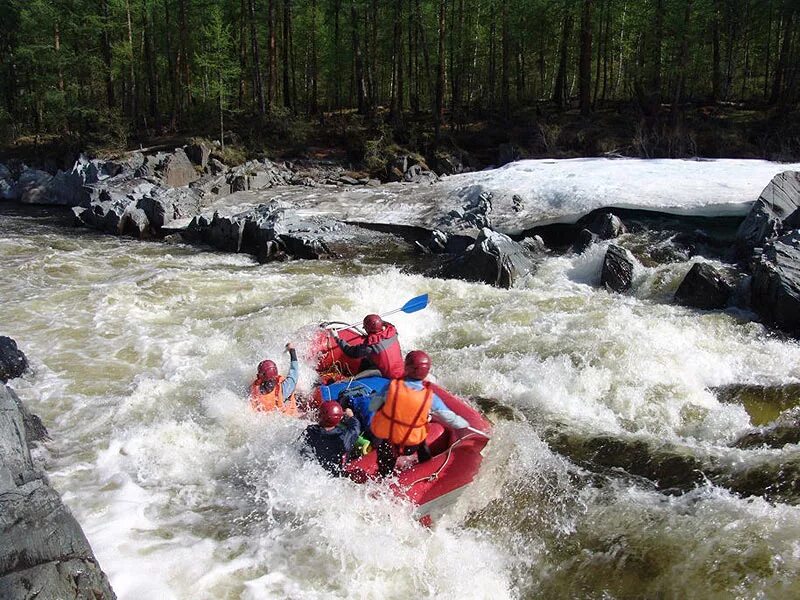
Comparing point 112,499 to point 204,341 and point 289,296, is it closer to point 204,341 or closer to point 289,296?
point 204,341

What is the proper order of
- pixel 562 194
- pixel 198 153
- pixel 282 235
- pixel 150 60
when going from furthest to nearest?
pixel 150 60 < pixel 198 153 < pixel 562 194 < pixel 282 235

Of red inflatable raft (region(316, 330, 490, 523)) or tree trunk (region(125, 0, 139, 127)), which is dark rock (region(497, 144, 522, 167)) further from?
red inflatable raft (region(316, 330, 490, 523))

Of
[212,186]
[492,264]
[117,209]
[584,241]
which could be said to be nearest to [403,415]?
[492,264]

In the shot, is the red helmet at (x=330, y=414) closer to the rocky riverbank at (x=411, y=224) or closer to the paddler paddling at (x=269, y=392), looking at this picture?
the paddler paddling at (x=269, y=392)

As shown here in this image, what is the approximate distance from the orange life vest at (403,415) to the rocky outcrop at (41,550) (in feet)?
7.07

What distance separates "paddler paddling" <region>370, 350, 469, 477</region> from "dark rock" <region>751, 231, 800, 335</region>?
6172 mm

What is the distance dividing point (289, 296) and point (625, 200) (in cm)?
752

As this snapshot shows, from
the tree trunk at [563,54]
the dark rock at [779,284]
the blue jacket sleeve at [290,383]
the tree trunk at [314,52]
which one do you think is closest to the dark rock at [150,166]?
the tree trunk at [314,52]

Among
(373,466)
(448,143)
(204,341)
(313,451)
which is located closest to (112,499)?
(313,451)

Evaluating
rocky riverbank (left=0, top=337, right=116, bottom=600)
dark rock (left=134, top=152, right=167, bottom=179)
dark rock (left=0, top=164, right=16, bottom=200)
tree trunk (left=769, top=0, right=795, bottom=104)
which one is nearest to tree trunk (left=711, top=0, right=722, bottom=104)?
tree trunk (left=769, top=0, right=795, bottom=104)

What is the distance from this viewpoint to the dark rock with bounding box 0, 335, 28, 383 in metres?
7.61

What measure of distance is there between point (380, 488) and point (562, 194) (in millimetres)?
11153

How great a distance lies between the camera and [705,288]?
9703mm

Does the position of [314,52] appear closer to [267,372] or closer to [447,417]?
[267,372]
